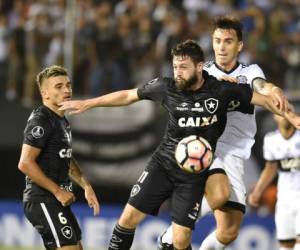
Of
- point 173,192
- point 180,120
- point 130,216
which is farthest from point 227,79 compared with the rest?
point 130,216

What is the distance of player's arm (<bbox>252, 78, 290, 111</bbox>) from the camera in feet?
25.8

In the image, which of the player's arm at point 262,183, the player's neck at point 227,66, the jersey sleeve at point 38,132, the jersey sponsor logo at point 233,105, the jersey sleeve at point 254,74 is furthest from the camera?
the player's arm at point 262,183

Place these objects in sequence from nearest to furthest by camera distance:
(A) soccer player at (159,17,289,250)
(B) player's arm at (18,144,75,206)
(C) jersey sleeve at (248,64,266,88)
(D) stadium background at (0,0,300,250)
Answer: (B) player's arm at (18,144,75,206)
(C) jersey sleeve at (248,64,266,88)
(A) soccer player at (159,17,289,250)
(D) stadium background at (0,0,300,250)

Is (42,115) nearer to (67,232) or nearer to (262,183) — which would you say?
(67,232)

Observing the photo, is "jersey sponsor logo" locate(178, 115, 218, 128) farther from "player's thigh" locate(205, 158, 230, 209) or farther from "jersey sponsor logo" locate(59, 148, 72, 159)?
"jersey sponsor logo" locate(59, 148, 72, 159)

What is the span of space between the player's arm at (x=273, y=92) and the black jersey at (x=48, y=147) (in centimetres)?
179

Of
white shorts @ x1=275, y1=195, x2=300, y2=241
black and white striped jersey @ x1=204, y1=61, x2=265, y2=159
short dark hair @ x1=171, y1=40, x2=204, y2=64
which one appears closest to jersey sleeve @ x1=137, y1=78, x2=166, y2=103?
short dark hair @ x1=171, y1=40, x2=204, y2=64

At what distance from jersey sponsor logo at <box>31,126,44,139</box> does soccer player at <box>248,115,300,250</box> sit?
10.4 ft

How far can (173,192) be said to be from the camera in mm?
8438

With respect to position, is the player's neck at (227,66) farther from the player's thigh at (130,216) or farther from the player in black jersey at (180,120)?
the player's thigh at (130,216)

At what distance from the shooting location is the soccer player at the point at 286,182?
10.3 metres

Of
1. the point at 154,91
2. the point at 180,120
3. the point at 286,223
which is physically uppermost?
the point at 154,91

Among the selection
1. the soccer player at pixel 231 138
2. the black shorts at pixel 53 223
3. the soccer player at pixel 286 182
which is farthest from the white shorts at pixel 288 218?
the black shorts at pixel 53 223

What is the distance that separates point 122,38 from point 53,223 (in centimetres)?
692
